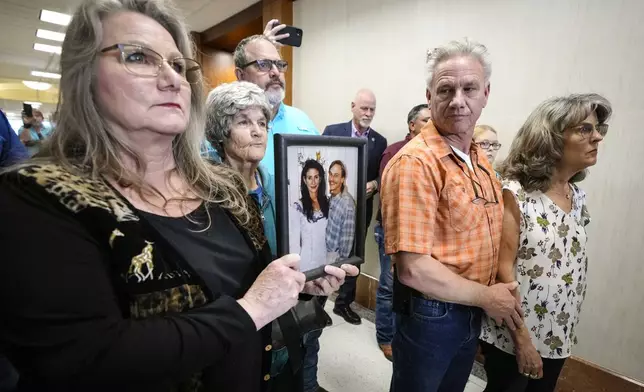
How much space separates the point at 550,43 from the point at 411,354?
2.05m

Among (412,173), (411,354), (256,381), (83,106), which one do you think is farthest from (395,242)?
(83,106)

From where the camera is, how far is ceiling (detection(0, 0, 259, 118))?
3.88m

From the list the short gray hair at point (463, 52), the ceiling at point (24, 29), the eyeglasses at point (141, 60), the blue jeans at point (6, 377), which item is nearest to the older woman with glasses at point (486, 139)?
the short gray hair at point (463, 52)

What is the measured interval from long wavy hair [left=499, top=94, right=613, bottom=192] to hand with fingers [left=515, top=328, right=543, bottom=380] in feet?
1.74

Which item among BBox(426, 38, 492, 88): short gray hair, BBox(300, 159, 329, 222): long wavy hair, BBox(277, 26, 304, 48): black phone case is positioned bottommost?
BBox(300, 159, 329, 222): long wavy hair

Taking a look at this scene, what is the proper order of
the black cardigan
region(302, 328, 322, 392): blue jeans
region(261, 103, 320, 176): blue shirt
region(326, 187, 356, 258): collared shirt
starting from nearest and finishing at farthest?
the black cardigan → region(326, 187, 356, 258): collared shirt → region(302, 328, 322, 392): blue jeans → region(261, 103, 320, 176): blue shirt

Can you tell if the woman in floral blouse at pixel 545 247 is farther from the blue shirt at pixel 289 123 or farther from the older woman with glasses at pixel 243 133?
the blue shirt at pixel 289 123

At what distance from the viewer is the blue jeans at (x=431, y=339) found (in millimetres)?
1084

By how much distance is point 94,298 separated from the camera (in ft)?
1.65

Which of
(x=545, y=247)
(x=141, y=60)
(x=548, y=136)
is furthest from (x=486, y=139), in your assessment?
(x=141, y=60)

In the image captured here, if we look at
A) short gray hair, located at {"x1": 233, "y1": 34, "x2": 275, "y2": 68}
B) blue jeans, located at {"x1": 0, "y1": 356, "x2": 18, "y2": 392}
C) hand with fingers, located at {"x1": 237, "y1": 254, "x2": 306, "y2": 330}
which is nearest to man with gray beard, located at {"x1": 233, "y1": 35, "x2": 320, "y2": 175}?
short gray hair, located at {"x1": 233, "y1": 34, "x2": 275, "y2": 68}

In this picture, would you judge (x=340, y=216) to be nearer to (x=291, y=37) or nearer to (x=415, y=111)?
(x=291, y=37)

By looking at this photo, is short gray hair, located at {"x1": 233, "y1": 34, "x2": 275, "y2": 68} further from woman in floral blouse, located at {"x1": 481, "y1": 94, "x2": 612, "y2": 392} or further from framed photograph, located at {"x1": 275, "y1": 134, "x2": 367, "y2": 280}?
woman in floral blouse, located at {"x1": 481, "y1": 94, "x2": 612, "y2": 392}

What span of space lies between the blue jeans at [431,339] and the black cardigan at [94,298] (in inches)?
26.8
